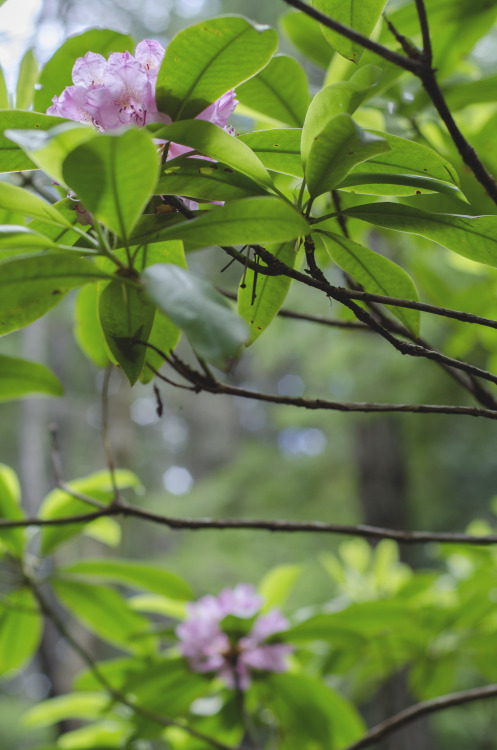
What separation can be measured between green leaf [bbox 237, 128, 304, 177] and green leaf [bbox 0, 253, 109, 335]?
0.19 m

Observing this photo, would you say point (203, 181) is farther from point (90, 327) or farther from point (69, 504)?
point (69, 504)

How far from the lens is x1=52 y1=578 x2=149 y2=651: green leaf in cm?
94

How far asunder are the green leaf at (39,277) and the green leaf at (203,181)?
92 mm

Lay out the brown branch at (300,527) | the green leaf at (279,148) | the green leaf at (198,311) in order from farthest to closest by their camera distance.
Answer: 1. the brown branch at (300,527)
2. the green leaf at (279,148)
3. the green leaf at (198,311)

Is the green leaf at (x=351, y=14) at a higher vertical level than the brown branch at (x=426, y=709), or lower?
higher

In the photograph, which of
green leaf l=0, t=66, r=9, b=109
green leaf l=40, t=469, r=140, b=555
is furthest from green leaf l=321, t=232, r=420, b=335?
green leaf l=40, t=469, r=140, b=555

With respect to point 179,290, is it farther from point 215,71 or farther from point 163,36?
point 163,36

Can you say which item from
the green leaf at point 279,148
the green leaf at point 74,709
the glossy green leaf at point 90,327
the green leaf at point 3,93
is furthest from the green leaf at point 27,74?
the green leaf at point 74,709

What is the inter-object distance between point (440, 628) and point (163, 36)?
497cm

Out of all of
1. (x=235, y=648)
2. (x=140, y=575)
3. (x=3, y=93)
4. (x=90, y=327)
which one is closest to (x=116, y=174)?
(x=3, y=93)

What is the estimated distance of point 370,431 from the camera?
11.2 ft

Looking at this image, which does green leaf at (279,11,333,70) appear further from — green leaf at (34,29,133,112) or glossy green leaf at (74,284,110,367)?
glossy green leaf at (74,284,110,367)

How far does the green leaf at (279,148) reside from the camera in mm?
460

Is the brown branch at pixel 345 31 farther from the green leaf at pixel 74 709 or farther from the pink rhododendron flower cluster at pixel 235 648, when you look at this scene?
the green leaf at pixel 74 709
